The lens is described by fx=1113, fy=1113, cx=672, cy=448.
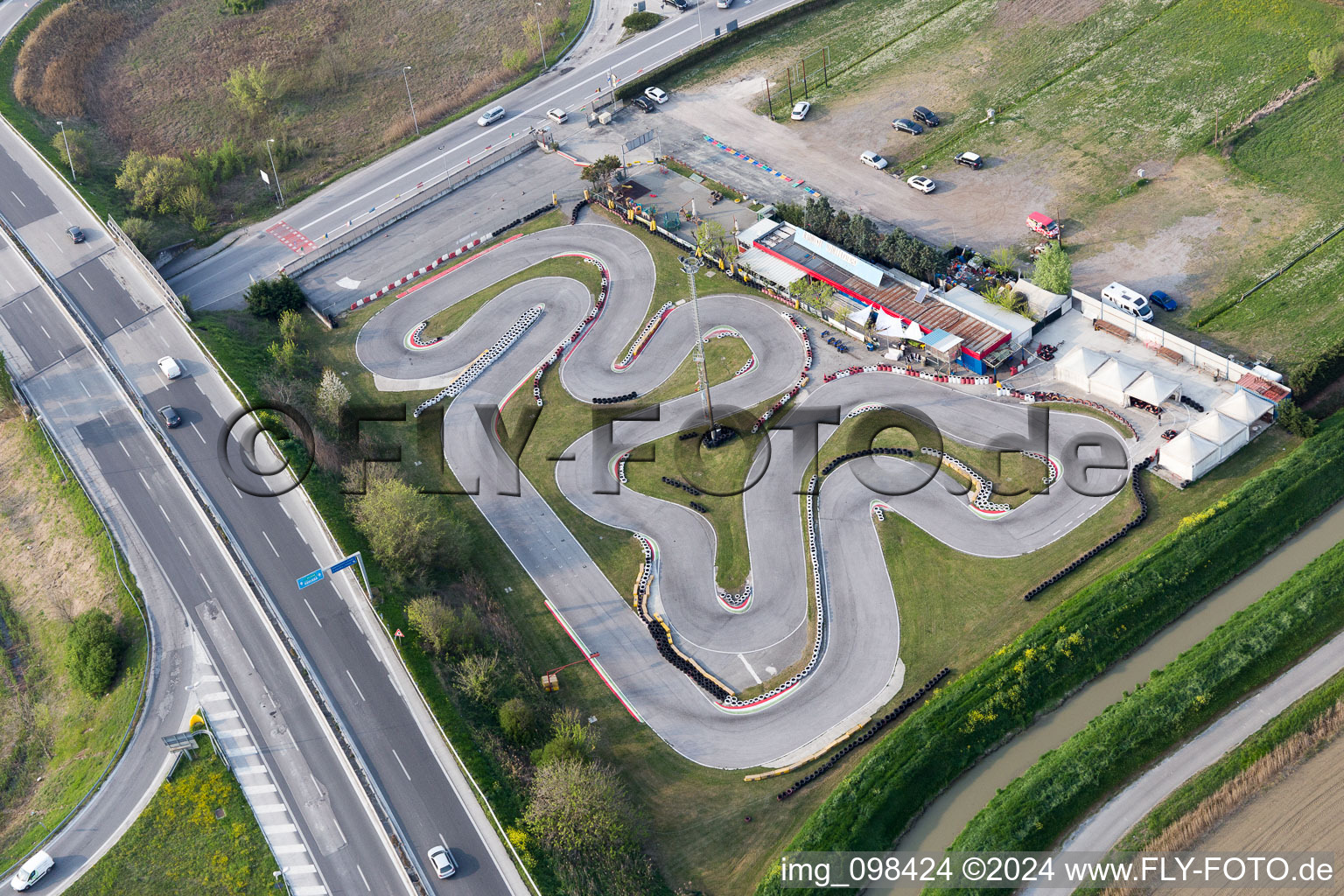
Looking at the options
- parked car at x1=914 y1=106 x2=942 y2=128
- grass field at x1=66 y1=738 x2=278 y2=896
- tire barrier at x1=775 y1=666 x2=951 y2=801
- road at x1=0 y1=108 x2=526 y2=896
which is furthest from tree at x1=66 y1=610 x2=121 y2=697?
parked car at x1=914 y1=106 x2=942 y2=128

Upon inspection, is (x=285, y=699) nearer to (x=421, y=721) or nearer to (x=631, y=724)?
(x=421, y=721)

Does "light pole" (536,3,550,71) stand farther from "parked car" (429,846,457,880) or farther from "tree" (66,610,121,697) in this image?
"parked car" (429,846,457,880)

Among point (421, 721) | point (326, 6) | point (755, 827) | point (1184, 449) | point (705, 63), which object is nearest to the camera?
point (755, 827)

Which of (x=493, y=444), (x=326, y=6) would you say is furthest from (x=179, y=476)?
(x=326, y=6)

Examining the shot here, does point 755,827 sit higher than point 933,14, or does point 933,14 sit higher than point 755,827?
point 933,14

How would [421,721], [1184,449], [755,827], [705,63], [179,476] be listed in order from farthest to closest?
[705,63] → [179,476] → [1184,449] → [421,721] → [755,827]

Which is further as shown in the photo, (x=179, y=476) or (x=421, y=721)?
(x=179, y=476)

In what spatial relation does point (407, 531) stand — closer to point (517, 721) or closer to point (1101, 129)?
point (517, 721)
